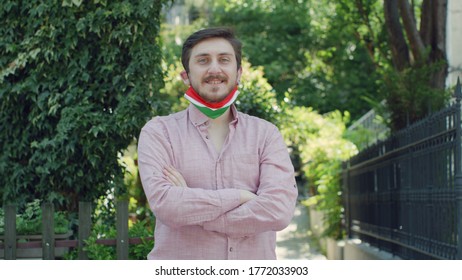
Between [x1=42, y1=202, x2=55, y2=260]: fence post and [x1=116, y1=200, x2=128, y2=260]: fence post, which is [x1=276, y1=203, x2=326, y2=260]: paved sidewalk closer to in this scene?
[x1=116, y1=200, x2=128, y2=260]: fence post

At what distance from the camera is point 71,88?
7.04m

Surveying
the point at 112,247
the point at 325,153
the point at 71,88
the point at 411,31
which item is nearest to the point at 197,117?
the point at 112,247

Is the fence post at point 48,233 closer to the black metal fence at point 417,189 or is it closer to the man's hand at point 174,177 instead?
the black metal fence at point 417,189

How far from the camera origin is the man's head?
10.7 feet

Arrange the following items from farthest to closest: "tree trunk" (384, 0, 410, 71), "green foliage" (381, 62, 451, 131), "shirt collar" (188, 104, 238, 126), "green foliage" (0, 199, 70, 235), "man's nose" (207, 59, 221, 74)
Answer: "tree trunk" (384, 0, 410, 71) < "green foliage" (381, 62, 451, 131) < "green foliage" (0, 199, 70, 235) < "shirt collar" (188, 104, 238, 126) < "man's nose" (207, 59, 221, 74)

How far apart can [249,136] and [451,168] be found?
363 cm

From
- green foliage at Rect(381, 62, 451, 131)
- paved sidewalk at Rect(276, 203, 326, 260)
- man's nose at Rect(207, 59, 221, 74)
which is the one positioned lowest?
paved sidewalk at Rect(276, 203, 326, 260)

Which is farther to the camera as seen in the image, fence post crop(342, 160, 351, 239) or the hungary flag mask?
fence post crop(342, 160, 351, 239)

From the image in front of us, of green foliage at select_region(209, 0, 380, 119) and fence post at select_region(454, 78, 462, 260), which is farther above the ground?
green foliage at select_region(209, 0, 380, 119)

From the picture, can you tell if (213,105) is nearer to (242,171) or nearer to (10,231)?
(242,171)

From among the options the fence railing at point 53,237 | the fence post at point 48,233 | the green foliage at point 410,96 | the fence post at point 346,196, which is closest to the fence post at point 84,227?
the fence railing at point 53,237

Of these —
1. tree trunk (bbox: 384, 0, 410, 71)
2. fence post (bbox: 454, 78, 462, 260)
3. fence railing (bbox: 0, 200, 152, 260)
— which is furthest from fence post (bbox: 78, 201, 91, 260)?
tree trunk (bbox: 384, 0, 410, 71)

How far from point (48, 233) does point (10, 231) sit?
277mm

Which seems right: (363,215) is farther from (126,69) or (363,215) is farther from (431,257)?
(126,69)
